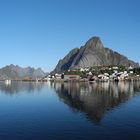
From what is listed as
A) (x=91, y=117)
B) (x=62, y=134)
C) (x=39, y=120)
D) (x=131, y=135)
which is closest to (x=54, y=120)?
(x=39, y=120)

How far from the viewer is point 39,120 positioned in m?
75.6

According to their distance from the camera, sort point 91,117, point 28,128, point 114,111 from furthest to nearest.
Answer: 1. point 114,111
2. point 91,117
3. point 28,128

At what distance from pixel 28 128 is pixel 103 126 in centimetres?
Answer: 1631

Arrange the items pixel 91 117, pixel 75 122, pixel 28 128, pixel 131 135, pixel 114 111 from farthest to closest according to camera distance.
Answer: pixel 114 111 < pixel 91 117 < pixel 75 122 < pixel 28 128 < pixel 131 135

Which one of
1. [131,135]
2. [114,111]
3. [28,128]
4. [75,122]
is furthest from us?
[114,111]

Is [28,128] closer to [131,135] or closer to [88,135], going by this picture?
[88,135]

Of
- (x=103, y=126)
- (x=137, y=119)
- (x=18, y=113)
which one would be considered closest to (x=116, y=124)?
(x=103, y=126)

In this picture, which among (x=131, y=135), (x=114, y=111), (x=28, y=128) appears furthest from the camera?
(x=114, y=111)

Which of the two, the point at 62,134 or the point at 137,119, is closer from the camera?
the point at 62,134

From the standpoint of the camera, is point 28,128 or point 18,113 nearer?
point 28,128

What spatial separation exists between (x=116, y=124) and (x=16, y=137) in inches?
908

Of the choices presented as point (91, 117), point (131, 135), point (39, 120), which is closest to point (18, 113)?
point (39, 120)

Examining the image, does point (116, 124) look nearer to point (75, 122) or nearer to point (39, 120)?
point (75, 122)

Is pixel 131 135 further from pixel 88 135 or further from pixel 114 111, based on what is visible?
pixel 114 111
